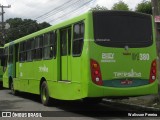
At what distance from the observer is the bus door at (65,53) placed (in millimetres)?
13688

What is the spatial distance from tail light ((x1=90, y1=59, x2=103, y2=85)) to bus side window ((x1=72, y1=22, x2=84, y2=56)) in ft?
2.33

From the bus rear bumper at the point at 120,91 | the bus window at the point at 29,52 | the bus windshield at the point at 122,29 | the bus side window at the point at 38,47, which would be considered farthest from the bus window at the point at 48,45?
the bus rear bumper at the point at 120,91

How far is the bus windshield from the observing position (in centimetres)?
1227

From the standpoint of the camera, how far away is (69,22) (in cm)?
1356

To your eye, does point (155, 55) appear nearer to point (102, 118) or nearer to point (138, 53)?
point (138, 53)

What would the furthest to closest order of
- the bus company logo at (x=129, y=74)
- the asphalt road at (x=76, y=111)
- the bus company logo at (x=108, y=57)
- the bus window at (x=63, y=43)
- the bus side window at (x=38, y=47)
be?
the bus side window at (x=38, y=47), the bus window at (x=63, y=43), the asphalt road at (x=76, y=111), the bus company logo at (x=129, y=74), the bus company logo at (x=108, y=57)

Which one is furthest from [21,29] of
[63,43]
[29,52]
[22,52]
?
[63,43]

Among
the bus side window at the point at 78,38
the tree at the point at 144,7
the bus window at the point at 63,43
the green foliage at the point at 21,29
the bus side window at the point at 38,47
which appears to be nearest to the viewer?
the bus side window at the point at 78,38

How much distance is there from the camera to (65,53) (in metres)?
14.0

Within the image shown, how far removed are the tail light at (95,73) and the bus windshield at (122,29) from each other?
0.65m

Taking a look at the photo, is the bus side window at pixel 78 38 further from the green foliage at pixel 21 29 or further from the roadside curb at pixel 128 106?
the green foliage at pixel 21 29

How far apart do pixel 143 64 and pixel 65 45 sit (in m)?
2.95

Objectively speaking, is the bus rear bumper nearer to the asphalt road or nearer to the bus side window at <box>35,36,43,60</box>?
the asphalt road

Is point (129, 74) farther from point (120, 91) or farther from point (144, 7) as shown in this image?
point (144, 7)
